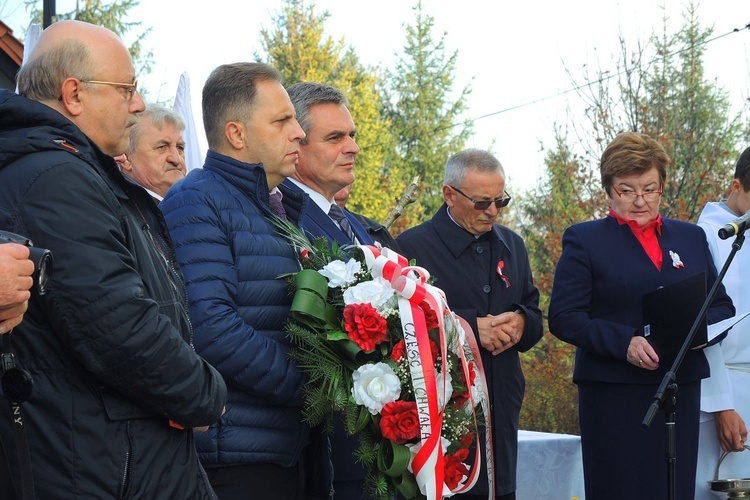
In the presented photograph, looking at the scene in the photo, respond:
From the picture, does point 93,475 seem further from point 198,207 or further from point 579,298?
point 579,298

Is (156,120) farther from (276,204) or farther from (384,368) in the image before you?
(384,368)

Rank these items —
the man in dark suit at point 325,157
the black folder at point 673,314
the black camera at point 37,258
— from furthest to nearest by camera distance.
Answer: the black folder at point 673,314 < the man in dark suit at point 325,157 < the black camera at point 37,258

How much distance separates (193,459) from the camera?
9.10ft

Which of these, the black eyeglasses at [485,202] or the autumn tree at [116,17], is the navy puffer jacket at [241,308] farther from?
the autumn tree at [116,17]

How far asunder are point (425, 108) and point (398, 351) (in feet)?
113

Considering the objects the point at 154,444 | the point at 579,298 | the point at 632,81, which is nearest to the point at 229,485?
the point at 154,444

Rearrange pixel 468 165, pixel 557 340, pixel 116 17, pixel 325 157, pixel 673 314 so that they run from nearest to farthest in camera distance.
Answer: pixel 325 157 < pixel 673 314 < pixel 468 165 < pixel 557 340 < pixel 116 17

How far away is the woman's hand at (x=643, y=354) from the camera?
15.0 feet

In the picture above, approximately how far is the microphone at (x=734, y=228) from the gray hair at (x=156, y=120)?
284 cm

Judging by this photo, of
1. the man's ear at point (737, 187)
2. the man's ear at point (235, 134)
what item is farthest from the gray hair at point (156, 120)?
the man's ear at point (737, 187)

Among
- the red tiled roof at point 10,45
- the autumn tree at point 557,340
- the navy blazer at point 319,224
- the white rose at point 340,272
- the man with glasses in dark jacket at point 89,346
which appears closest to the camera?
the man with glasses in dark jacket at point 89,346

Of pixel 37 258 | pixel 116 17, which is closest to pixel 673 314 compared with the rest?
pixel 37 258

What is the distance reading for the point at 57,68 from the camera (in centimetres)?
276

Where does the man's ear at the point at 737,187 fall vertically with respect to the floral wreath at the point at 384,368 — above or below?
above
